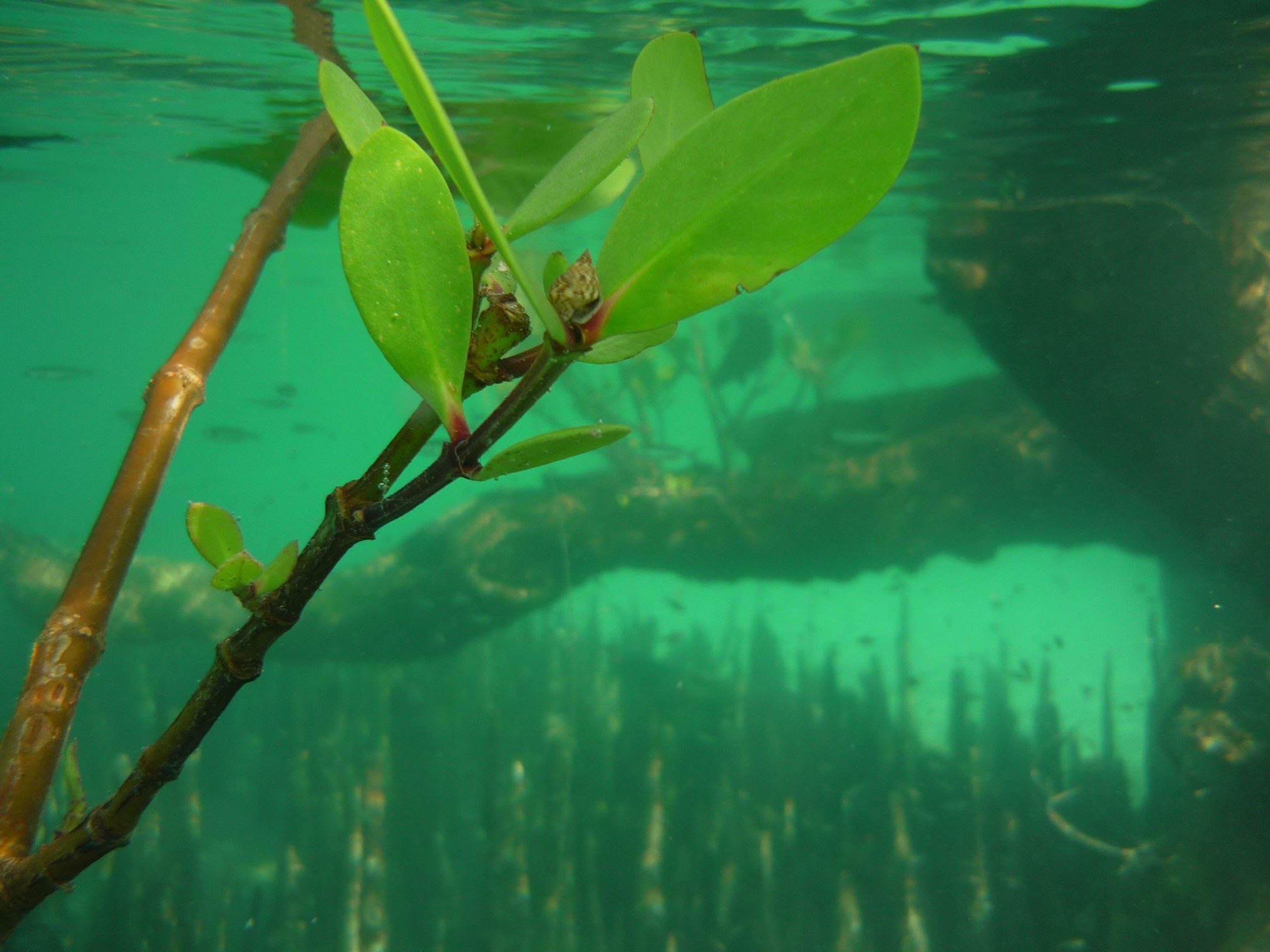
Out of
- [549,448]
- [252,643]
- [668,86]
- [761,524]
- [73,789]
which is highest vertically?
[668,86]

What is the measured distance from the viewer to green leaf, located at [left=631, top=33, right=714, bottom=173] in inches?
30.4

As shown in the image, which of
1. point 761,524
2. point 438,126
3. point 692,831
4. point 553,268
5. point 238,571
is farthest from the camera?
point 761,524

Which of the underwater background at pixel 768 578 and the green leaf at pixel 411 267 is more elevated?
the green leaf at pixel 411 267

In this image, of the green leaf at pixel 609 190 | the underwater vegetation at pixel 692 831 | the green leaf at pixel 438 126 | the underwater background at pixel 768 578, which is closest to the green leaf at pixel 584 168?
the green leaf at pixel 438 126

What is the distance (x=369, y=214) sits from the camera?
0.58m

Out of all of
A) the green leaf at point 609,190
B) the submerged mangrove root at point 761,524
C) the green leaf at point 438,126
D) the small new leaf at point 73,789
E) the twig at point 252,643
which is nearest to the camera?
the green leaf at point 438,126

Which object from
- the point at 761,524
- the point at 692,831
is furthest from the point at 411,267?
the point at 761,524

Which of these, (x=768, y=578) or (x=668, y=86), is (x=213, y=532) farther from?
(x=768, y=578)

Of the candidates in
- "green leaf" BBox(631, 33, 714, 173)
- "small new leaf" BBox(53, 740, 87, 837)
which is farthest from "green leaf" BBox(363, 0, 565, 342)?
"small new leaf" BBox(53, 740, 87, 837)

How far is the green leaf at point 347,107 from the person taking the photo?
680mm

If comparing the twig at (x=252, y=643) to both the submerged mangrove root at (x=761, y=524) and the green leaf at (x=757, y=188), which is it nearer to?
the green leaf at (x=757, y=188)

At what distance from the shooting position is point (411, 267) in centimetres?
59

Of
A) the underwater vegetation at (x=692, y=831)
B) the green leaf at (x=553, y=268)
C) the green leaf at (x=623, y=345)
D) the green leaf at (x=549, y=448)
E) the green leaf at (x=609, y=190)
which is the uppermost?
the green leaf at (x=553, y=268)

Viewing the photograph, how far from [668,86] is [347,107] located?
333mm
